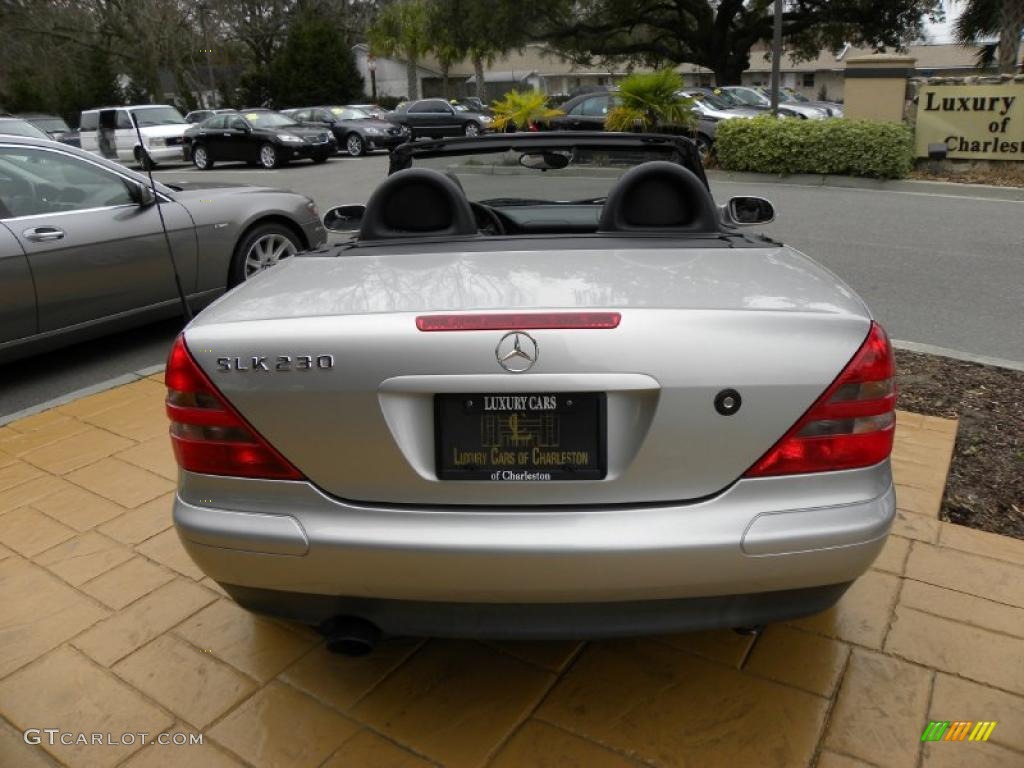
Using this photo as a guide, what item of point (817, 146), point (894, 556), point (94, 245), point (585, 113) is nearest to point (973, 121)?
point (817, 146)

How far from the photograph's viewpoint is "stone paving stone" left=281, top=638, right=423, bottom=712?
2527 millimetres

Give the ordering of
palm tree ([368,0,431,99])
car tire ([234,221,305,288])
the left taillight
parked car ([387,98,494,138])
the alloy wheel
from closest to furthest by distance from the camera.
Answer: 1. the left taillight
2. car tire ([234,221,305,288])
3. the alloy wheel
4. parked car ([387,98,494,138])
5. palm tree ([368,0,431,99])

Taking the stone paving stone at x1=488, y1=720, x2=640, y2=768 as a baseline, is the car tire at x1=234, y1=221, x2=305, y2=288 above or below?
above

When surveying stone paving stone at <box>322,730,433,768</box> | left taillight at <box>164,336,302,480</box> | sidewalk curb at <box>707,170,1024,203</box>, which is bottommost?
stone paving stone at <box>322,730,433,768</box>

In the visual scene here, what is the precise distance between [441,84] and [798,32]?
34.7 metres

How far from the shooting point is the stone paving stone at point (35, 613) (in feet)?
→ 9.16

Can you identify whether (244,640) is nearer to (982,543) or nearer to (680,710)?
(680,710)

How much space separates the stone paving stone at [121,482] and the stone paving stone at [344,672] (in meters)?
1.51

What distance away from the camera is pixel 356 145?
24.3 metres

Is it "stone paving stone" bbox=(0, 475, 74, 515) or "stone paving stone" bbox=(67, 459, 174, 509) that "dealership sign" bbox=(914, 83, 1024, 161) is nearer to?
"stone paving stone" bbox=(67, 459, 174, 509)

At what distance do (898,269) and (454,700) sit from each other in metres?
6.99

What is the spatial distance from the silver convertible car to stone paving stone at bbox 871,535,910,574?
41.3 inches

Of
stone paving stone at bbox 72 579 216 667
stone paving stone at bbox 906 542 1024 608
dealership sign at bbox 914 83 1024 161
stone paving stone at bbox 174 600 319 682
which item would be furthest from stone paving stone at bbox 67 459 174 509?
dealership sign at bbox 914 83 1024 161

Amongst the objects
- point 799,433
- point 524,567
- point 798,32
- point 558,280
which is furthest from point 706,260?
point 798,32
